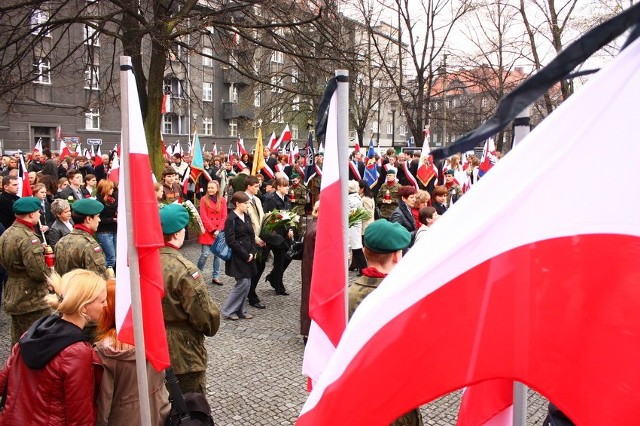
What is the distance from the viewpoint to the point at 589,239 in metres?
1.41

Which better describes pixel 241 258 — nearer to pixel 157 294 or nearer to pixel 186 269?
pixel 186 269

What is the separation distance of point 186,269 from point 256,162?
1010cm

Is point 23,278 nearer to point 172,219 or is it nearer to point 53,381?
point 172,219

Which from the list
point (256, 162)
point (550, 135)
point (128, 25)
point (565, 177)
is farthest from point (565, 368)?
point (128, 25)

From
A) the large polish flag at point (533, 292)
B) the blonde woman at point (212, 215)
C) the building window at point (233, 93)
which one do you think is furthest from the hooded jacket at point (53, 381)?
the building window at point (233, 93)

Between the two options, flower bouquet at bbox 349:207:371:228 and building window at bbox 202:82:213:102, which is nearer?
flower bouquet at bbox 349:207:371:228

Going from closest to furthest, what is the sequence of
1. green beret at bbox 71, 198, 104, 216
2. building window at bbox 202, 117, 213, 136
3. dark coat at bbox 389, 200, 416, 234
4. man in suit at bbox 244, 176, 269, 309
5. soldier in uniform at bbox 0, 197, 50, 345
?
soldier in uniform at bbox 0, 197, 50, 345
green beret at bbox 71, 198, 104, 216
dark coat at bbox 389, 200, 416, 234
man in suit at bbox 244, 176, 269, 309
building window at bbox 202, 117, 213, 136

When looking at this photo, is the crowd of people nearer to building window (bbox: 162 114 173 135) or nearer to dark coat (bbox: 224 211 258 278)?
dark coat (bbox: 224 211 258 278)

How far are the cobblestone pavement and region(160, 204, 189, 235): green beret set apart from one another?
6.03 ft

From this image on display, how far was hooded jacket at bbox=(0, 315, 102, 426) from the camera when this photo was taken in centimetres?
275

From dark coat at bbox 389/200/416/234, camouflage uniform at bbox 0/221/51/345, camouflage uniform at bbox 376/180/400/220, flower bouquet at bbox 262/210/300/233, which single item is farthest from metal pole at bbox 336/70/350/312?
camouflage uniform at bbox 376/180/400/220

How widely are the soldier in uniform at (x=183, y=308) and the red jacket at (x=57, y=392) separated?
970 millimetres

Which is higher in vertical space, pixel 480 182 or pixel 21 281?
pixel 480 182

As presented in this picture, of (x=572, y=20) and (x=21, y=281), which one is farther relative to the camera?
(x=572, y=20)
